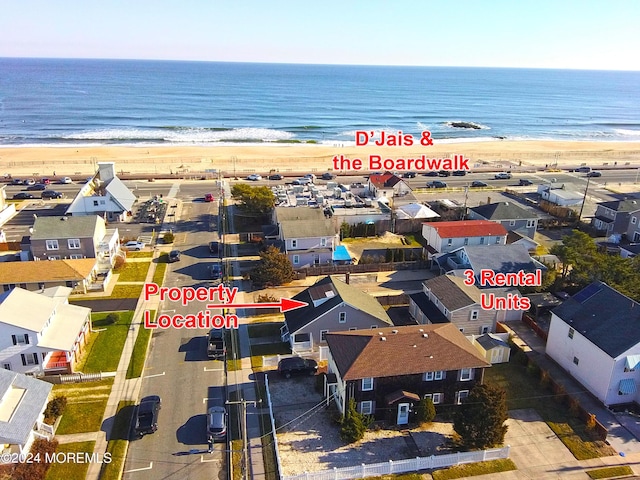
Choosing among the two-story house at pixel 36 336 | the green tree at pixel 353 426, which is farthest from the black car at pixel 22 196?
the green tree at pixel 353 426

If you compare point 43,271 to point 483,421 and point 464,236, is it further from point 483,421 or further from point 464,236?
point 464,236

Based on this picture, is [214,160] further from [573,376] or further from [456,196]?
[573,376]

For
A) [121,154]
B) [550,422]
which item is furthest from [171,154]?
[550,422]

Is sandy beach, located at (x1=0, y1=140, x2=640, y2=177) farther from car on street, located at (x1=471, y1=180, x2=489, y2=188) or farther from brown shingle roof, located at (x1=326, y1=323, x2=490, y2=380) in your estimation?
Answer: brown shingle roof, located at (x1=326, y1=323, x2=490, y2=380)

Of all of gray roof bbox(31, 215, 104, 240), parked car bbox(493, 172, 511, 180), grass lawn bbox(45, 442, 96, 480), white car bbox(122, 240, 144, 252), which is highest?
gray roof bbox(31, 215, 104, 240)

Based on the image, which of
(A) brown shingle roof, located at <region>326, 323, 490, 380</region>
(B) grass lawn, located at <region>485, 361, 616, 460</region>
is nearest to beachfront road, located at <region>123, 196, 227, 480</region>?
(A) brown shingle roof, located at <region>326, 323, 490, 380</region>

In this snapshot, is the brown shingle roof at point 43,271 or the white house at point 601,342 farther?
the brown shingle roof at point 43,271

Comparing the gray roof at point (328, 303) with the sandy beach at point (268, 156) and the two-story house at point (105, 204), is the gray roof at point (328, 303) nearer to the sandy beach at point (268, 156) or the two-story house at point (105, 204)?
the two-story house at point (105, 204)
